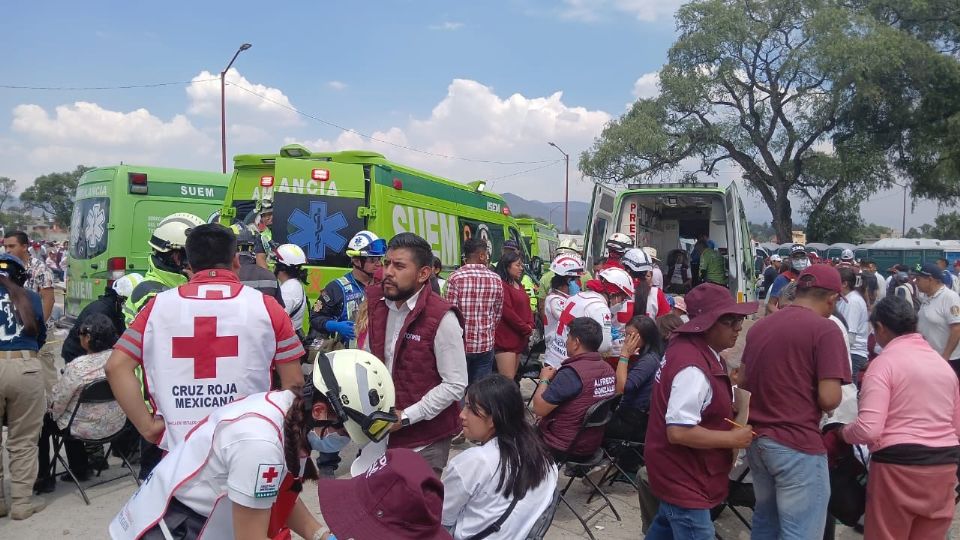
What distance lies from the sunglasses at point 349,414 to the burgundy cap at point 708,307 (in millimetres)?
1364

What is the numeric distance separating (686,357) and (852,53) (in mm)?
28300

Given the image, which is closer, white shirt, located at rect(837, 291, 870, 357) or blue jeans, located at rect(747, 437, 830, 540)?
blue jeans, located at rect(747, 437, 830, 540)

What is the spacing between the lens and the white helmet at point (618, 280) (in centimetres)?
604

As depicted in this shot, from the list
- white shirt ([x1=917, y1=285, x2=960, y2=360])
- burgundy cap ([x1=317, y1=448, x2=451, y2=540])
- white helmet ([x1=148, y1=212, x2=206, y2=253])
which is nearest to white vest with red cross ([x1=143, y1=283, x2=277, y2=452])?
burgundy cap ([x1=317, y1=448, x2=451, y2=540])

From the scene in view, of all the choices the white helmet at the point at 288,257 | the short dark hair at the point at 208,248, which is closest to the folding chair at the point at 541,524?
the short dark hair at the point at 208,248

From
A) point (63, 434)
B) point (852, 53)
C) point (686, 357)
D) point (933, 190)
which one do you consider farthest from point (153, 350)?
point (933, 190)

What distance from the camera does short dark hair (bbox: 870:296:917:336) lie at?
3.64 metres

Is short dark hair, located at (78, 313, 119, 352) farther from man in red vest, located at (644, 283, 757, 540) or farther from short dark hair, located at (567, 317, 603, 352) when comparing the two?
man in red vest, located at (644, 283, 757, 540)

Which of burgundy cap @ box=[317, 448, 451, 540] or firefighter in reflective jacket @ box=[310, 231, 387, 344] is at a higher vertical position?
firefighter in reflective jacket @ box=[310, 231, 387, 344]

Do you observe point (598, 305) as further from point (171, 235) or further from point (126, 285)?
point (126, 285)

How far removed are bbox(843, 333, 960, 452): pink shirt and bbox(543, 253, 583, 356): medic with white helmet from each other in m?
2.71

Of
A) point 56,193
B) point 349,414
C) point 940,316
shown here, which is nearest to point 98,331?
point 349,414

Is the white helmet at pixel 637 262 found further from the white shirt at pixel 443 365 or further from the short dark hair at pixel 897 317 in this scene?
the white shirt at pixel 443 365

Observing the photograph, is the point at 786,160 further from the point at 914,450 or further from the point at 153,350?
the point at 153,350
